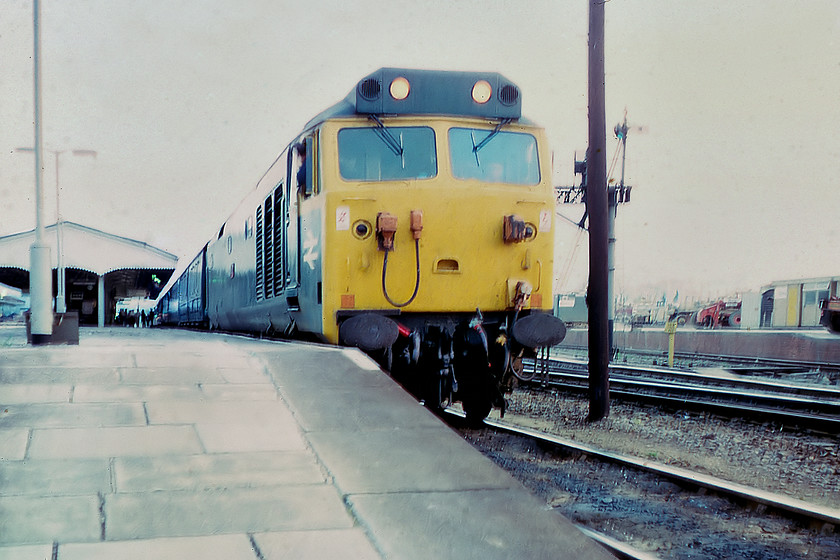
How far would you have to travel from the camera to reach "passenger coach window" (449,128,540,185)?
6.86m

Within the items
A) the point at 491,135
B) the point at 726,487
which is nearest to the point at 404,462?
the point at 726,487

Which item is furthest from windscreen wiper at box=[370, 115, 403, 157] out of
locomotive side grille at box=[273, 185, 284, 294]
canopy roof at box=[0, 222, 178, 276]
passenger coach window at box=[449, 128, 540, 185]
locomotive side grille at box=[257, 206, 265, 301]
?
canopy roof at box=[0, 222, 178, 276]

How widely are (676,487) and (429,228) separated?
300 cm

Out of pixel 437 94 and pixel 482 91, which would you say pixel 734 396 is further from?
→ pixel 437 94

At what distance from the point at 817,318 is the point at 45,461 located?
2932 centimetres

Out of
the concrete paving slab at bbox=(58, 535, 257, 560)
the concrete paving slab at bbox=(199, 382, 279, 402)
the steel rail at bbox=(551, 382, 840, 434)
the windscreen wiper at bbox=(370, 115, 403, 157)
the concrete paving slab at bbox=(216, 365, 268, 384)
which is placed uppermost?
the windscreen wiper at bbox=(370, 115, 403, 157)

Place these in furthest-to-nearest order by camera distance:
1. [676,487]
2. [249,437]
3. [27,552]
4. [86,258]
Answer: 1. [86,258]
2. [676,487]
3. [249,437]
4. [27,552]

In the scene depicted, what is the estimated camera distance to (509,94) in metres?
6.91

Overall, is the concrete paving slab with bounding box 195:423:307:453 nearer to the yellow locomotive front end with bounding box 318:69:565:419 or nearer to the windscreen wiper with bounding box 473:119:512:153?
the yellow locomotive front end with bounding box 318:69:565:419

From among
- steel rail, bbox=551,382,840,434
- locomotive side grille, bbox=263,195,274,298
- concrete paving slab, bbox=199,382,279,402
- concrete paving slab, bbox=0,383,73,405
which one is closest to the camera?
concrete paving slab, bbox=0,383,73,405

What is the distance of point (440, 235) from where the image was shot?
6.72 metres

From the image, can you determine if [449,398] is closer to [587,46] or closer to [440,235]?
[440,235]

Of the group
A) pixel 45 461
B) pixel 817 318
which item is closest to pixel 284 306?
pixel 45 461

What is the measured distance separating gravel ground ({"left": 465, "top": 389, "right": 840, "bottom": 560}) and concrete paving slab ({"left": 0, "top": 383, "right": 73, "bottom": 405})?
333 centimetres
